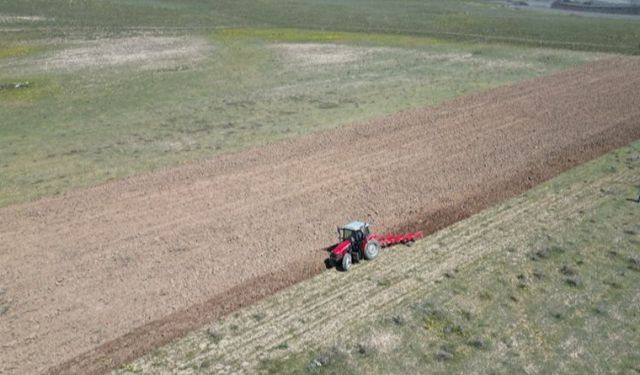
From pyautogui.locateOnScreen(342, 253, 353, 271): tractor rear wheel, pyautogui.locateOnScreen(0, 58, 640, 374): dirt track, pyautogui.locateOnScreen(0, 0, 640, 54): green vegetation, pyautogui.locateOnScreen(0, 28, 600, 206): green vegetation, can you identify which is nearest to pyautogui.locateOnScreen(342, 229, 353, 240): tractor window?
pyautogui.locateOnScreen(342, 253, 353, 271): tractor rear wheel

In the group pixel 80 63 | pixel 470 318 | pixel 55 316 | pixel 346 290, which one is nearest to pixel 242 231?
pixel 346 290

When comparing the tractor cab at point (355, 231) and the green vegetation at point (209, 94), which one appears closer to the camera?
the tractor cab at point (355, 231)

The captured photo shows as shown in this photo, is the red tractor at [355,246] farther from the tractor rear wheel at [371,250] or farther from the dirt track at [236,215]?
the dirt track at [236,215]

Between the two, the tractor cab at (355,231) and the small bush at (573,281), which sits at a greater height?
the tractor cab at (355,231)

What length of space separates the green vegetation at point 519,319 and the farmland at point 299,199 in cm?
9

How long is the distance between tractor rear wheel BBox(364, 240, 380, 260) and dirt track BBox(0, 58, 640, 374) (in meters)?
1.92

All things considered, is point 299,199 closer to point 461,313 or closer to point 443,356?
point 461,313

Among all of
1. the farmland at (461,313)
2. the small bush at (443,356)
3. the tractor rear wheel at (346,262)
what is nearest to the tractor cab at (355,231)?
the tractor rear wheel at (346,262)

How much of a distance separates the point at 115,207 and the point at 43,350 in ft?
38.0

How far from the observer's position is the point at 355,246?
26.2 m

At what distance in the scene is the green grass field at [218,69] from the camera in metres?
41.9

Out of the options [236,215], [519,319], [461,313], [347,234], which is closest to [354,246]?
[347,234]

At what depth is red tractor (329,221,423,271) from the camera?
25625 mm

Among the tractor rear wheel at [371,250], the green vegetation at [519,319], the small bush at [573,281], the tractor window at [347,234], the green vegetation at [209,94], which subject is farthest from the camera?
the green vegetation at [209,94]
